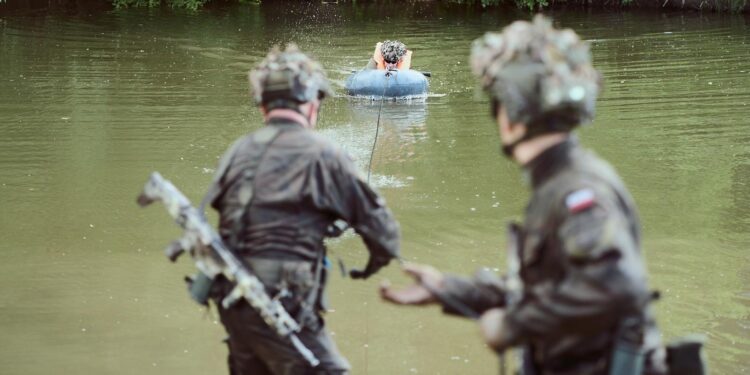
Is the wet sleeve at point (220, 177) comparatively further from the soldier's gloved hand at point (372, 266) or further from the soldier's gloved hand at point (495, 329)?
the soldier's gloved hand at point (495, 329)

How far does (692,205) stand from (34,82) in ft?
39.5

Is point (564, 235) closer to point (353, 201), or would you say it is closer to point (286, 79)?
point (353, 201)

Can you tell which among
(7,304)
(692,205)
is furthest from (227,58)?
(7,304)

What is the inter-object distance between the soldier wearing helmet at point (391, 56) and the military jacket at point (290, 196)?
1335 cm

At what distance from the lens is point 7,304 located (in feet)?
27.9

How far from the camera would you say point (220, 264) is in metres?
4.69

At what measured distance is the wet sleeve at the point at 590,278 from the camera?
2980 millimetres

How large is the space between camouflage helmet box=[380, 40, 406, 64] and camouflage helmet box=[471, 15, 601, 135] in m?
14.7

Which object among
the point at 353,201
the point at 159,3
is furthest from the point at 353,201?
the point at 159,3

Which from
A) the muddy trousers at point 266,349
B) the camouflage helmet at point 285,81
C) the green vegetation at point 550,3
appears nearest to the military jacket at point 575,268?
the muddy trousers at point 266,349

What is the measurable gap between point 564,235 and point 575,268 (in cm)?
9

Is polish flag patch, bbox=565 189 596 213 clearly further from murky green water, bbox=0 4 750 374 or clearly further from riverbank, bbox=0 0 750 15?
riverbank, bbox=0 0 750 15

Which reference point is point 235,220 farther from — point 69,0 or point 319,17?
point 69,0

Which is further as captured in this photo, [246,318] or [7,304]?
[7,304]
